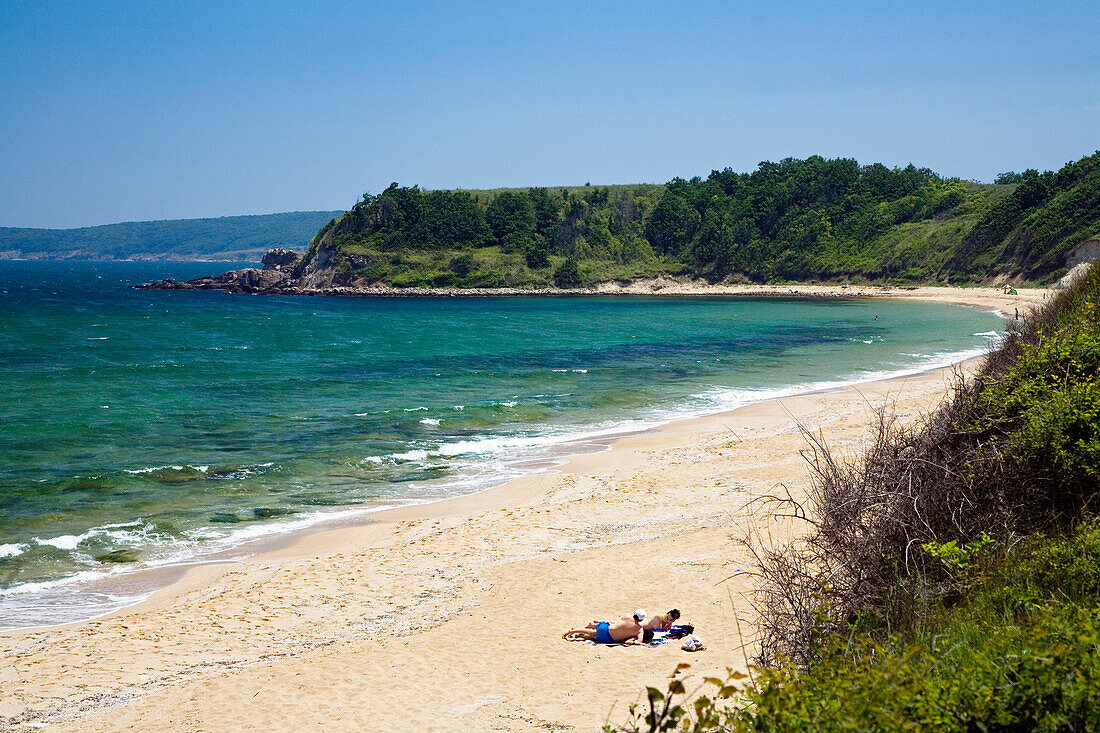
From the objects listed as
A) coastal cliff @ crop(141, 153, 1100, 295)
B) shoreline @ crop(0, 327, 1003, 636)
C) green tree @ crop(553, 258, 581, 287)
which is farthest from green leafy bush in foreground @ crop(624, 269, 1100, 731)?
Result: green tree @ crop(553, 258, 581, 287)

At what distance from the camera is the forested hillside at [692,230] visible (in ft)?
342

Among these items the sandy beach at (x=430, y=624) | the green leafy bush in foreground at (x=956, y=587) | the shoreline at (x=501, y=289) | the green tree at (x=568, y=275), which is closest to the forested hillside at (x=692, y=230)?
the green tree at (x=568, y=275)

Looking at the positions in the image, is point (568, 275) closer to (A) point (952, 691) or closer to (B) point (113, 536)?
(B) point (113, 536)

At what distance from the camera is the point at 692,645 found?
761 cm

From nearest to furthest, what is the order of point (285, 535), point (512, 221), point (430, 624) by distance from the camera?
point (430, 624)
point (285, 535)
point (512, 221)

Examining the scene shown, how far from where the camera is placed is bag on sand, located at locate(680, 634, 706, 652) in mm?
7598

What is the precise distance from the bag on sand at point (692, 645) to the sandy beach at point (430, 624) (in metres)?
0.07

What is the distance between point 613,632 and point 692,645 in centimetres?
84

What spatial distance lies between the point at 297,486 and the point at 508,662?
916 centimetres

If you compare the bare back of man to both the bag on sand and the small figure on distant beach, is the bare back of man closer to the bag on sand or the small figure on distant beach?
the small figure on distant beach

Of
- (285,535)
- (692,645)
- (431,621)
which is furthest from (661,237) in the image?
(692,645)

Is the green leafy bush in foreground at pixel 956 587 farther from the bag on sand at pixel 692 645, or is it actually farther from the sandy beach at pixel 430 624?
the sandy beach at pixel 430 624

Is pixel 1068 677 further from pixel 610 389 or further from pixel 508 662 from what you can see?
pixel 610 389

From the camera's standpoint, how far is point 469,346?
44750 mm
